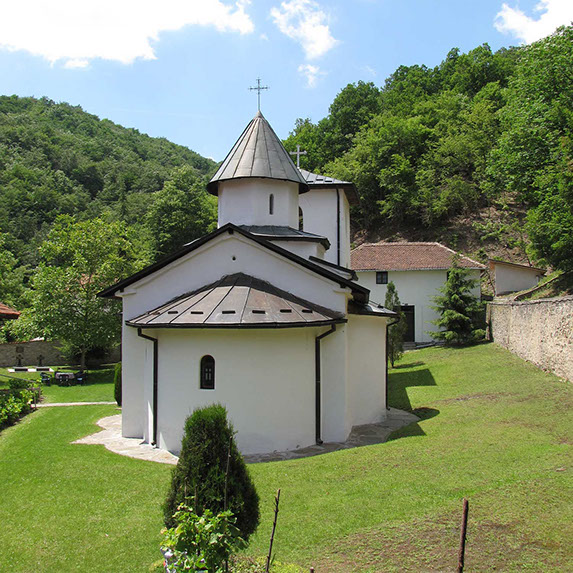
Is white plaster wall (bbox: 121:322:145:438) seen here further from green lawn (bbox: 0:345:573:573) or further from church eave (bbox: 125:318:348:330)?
church eave (bbox: 125:318:348:330)

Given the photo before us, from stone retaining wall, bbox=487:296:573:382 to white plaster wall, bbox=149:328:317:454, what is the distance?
7933mm

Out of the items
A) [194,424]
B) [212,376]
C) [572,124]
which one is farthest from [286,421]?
[572,124]

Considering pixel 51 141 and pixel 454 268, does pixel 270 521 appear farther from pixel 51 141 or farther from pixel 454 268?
pixel 51 141

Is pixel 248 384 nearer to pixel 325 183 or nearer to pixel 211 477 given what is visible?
pixel 211 477

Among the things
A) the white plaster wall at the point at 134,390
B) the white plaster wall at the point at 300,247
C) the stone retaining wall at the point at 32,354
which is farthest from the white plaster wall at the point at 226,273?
the stone retaining wall at the point at 32,354

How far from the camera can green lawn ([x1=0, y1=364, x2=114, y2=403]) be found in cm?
2067

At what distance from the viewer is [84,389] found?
23.4 meters

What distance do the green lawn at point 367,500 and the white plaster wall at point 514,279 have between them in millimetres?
18161

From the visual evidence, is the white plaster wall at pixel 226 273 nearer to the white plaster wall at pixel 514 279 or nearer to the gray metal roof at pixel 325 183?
the gray metal roof at pixel 325 183

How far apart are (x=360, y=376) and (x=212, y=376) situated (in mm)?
4594

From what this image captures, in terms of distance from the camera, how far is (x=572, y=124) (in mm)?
23766

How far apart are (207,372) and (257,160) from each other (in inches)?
278

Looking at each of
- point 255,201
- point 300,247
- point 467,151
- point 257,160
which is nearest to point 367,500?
point 300,247

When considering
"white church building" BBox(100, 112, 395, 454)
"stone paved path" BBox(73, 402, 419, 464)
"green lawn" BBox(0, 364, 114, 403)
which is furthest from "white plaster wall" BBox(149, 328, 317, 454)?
"green lawn" BBox(0, 364, 114, 403)
